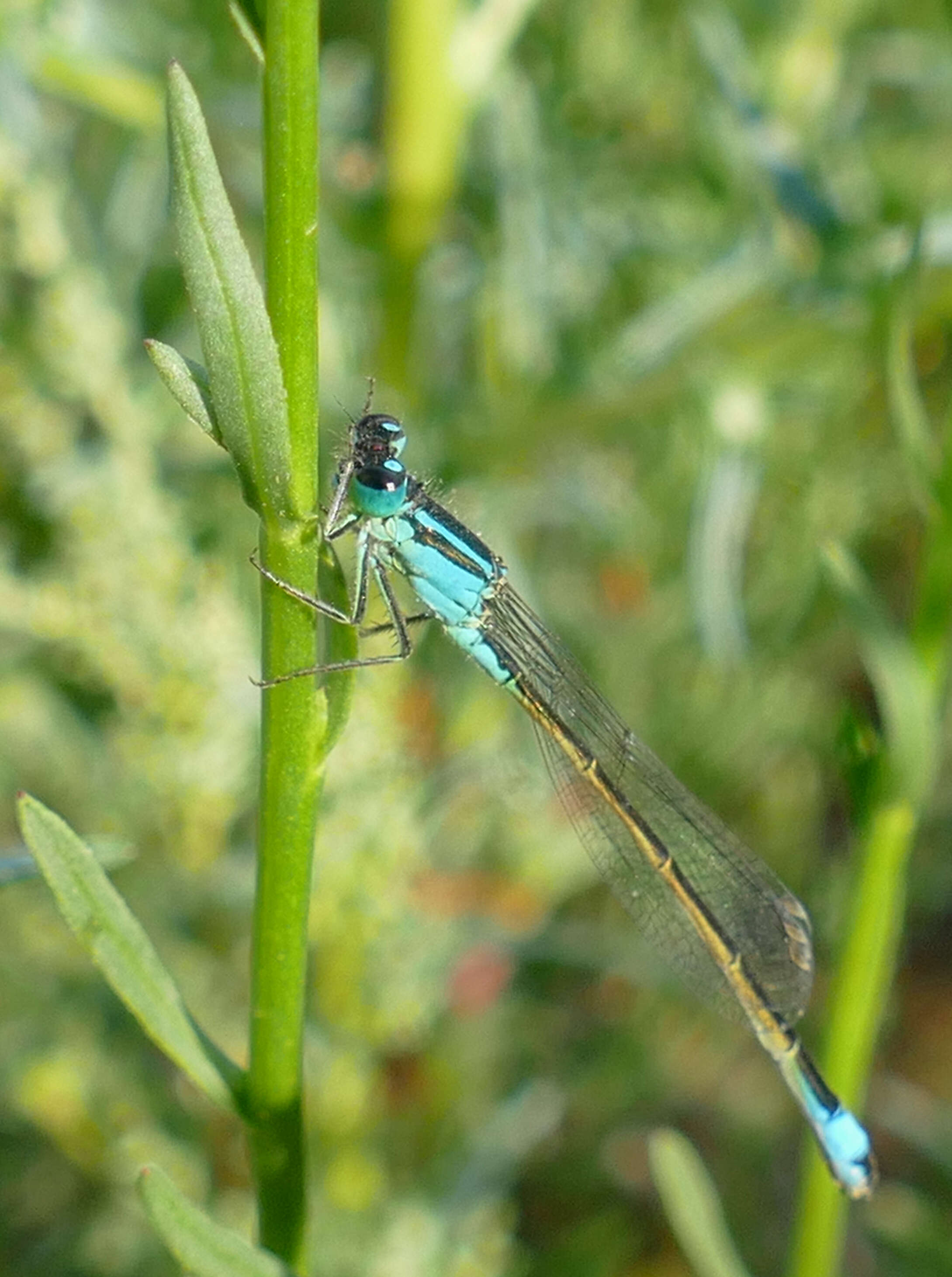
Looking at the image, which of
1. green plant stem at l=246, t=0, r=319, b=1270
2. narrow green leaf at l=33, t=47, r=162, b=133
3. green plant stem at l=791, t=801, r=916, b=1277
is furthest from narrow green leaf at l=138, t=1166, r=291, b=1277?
narrow green leaf at l=33, t=47, r=162, b=133

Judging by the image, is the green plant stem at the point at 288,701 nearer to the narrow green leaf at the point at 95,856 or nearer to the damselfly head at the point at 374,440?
the narrow green leaf at the point at 95,856

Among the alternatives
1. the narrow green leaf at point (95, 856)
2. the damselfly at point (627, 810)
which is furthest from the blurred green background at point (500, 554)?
the narrow green leaf at point (95, 856)

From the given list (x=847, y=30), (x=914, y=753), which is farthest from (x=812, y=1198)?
(x=847, y=30)

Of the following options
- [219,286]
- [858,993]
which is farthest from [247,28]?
[858,993]

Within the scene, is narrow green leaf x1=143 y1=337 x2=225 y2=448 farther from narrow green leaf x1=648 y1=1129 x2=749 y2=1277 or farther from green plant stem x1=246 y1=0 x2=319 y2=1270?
narrow green leaf x1=648 y1=1129 x2=749 y2=1277

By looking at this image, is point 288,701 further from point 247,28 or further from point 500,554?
point 500,554

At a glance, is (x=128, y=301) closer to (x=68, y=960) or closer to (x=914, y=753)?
(x=68, y=960)
